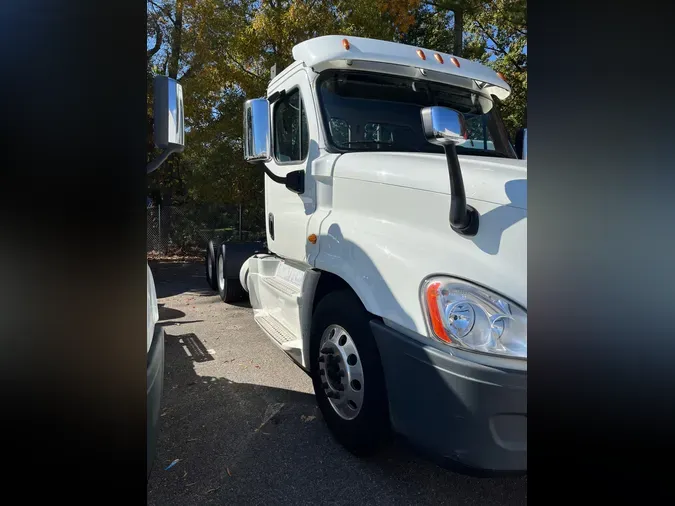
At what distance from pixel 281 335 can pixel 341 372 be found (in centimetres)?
112

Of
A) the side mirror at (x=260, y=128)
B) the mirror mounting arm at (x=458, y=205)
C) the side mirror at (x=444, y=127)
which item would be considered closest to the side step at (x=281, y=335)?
the side mirror at (x=260, y=128)

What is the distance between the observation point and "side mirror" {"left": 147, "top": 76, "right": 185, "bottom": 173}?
2.13m

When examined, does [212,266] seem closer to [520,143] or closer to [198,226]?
[520,143]

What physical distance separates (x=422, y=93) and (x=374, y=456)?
2.66 m

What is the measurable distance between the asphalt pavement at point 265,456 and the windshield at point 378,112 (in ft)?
6.50

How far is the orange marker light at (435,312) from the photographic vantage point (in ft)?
6.60

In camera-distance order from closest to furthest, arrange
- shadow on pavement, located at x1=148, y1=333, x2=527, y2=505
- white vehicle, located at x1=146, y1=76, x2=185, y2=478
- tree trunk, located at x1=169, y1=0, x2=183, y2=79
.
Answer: white vehicle, located at x1=146, y1=76, x2=185, y2=478 → shadow on pavement, located at x1=148, y1=333, x2=527, y2=505 → tree trunk, located at x1=169, y1=0, x2=183, y2=79

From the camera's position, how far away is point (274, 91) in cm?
433

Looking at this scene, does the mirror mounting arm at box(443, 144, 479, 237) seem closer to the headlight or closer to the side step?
the headlight

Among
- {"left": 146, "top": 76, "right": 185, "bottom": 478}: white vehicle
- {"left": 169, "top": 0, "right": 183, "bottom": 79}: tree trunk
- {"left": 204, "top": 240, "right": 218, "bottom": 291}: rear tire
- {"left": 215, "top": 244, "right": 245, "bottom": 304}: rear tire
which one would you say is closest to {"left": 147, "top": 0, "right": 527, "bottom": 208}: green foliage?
{"left": 169, "top": 0, "right": 183, "bottom": 79}: tree trunk

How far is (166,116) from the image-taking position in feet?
7.04

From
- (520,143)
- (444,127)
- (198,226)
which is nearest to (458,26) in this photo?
(520,143)

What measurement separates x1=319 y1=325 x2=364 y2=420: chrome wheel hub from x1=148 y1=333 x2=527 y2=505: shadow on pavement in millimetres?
325
